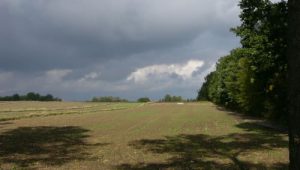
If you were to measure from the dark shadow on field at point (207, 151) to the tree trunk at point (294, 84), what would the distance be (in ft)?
27.8

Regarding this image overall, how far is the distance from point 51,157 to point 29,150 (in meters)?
3.49

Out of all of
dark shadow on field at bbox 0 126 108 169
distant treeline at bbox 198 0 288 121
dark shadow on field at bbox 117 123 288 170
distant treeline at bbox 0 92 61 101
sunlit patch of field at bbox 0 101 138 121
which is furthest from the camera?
distant treeline at bbox 0 92 61 101

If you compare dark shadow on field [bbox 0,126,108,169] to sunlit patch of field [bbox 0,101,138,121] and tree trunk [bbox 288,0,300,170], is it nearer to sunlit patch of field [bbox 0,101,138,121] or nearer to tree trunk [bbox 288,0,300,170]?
tree trunk [bbox 288,0,300,170]

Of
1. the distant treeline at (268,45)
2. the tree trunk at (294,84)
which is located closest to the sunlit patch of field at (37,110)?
the distant treeline at (268,45)

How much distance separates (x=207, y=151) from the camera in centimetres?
2175

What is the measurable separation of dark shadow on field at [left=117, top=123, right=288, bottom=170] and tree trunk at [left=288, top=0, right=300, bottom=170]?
847cm

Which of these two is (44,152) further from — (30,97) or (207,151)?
(30,97)

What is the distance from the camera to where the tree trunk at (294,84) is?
7867 millimetres

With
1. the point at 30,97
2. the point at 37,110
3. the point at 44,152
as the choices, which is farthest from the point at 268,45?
the point at 30,97

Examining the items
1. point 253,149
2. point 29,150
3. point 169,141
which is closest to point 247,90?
point 169,141

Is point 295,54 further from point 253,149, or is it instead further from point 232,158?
point 253,149

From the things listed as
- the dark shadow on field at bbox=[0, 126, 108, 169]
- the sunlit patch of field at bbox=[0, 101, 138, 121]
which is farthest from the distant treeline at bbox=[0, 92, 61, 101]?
the dark shadow on field at bbox=[0, 126, 108, 169]

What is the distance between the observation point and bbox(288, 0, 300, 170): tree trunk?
7867 mm

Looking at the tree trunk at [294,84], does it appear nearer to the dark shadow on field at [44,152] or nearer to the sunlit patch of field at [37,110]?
the dark shadow on field at [44,152]
